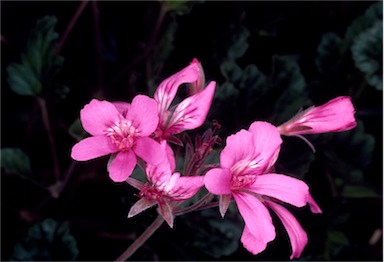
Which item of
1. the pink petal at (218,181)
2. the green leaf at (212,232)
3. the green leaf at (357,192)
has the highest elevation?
the pink petal at (218,181)

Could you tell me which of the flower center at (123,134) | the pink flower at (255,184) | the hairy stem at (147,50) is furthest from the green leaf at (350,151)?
the flower center at (123,134)

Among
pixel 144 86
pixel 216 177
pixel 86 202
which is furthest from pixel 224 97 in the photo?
pixel 216 177

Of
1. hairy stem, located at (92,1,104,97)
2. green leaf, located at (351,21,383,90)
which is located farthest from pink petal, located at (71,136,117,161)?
green leaf, located at (351,21,383,90)

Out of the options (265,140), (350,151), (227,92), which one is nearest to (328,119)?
(265,140)

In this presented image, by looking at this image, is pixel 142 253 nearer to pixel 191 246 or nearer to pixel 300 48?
pixel 191 246

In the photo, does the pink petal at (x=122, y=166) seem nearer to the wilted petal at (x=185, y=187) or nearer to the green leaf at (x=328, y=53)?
the wilted petal at (x=185, y=187)

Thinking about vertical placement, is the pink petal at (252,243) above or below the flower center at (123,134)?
below

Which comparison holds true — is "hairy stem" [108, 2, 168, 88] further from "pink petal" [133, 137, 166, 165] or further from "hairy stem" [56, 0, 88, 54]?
"pink petal" [133, 137, 166, 165]
